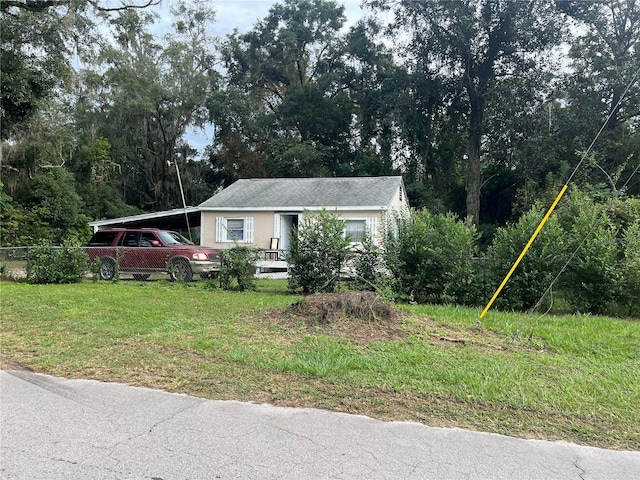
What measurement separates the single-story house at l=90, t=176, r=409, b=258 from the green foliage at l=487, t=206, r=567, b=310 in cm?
774

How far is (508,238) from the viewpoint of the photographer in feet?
29.3

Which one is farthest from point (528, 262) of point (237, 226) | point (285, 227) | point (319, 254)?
point (237, 226)

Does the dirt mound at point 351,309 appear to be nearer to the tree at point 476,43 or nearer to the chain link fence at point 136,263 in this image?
the chain link fence at point 136,263

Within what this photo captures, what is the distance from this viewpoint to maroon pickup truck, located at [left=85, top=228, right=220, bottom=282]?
12578mm

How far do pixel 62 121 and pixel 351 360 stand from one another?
24.7 m

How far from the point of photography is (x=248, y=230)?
1806 cm

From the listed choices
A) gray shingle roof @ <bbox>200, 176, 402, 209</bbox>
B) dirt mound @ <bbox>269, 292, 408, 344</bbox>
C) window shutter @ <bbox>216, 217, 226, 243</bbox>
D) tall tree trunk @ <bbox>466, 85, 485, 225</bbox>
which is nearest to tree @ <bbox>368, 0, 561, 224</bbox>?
tall tree trunk @ <bbox>466, 85, 485, 225</bbox>

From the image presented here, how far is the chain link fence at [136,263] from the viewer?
12562 mm

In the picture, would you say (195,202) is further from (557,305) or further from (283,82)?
(557,305)

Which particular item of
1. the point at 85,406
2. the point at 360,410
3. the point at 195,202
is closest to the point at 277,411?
the point at 360,410

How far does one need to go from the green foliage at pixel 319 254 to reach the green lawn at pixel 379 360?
214 centimetres

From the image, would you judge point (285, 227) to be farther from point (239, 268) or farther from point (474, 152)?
point (474, 152)

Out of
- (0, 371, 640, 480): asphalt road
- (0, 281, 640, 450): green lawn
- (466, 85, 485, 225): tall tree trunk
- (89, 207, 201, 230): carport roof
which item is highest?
(466, 85, 485, 225): tall tree trunk

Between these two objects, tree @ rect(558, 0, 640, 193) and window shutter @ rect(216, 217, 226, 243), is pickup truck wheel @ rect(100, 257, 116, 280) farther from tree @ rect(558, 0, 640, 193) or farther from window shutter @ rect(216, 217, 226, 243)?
tree @ rect(558, 0, 640, 193)
